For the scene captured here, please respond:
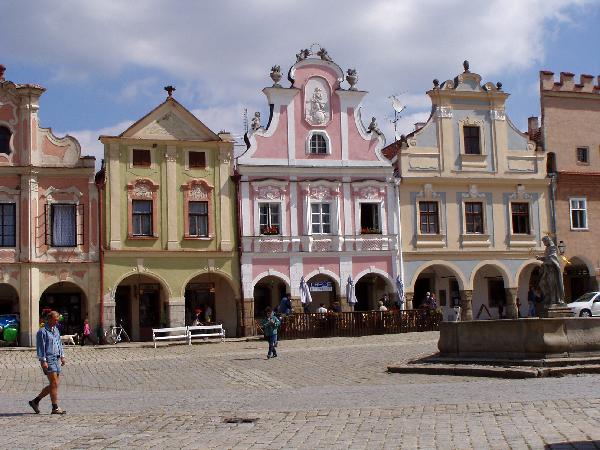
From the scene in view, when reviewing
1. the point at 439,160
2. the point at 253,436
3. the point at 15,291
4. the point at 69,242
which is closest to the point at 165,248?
the point at 69,242

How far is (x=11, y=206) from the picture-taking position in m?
35.3

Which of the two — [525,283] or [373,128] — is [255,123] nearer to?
[373,128]

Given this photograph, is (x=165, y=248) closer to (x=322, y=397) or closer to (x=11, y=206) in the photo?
(x=11, y=206)

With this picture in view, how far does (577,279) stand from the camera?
43531 millimetres

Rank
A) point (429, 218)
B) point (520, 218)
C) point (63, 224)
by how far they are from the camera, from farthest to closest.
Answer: point (520, 218)
point (429, 218)
point (63, 224)

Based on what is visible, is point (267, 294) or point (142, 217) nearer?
point (142, 217)

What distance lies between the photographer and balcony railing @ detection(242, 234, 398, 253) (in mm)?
38062

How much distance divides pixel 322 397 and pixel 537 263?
2878 centimetres

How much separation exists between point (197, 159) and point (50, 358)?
24280 mm

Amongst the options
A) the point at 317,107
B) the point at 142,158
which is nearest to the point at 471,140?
the point at 317,107

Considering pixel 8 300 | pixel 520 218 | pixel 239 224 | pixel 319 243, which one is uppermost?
pixel 520 218

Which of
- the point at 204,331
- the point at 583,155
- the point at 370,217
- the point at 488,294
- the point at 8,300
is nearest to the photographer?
the point at 204,331

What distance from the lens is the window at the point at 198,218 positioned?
37688mm

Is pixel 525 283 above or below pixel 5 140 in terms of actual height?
below
